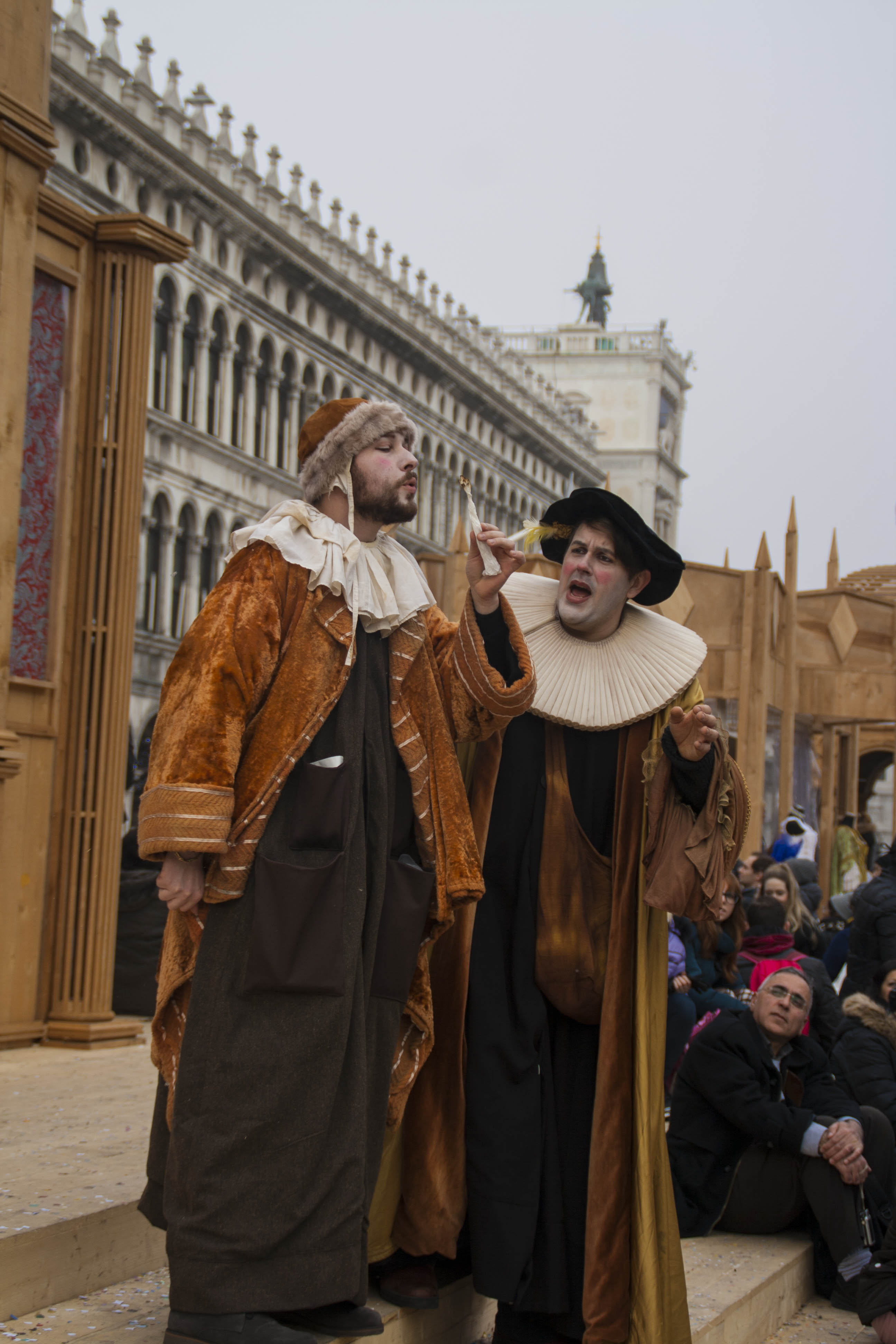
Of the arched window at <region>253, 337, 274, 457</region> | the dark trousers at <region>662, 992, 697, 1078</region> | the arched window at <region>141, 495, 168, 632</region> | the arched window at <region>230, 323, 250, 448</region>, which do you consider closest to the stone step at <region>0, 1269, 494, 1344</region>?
the dark trousers at <region>662, 992, 697, 1078</region>

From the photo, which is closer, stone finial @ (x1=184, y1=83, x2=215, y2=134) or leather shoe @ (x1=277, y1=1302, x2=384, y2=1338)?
→ leather shoe @ (x1=277, y1=1302, x2=384, y2=1338)

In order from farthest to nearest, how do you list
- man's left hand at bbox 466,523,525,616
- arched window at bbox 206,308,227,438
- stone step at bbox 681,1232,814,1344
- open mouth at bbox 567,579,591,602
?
arched window at bbox 206,308,227,438, stone step at bbox 681,1232,814,1344, open mouth at bbox 567,579,591,602, man's left hand at bbox 466,523,525,616

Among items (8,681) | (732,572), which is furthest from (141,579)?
(8,681)

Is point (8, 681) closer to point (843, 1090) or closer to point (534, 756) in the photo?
point (534, 756)

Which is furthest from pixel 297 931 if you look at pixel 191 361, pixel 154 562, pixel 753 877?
pixel 191 361

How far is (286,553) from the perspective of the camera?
2916 mm

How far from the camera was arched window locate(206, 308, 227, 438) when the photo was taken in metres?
30.2

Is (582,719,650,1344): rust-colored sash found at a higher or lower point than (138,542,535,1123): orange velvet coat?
lower

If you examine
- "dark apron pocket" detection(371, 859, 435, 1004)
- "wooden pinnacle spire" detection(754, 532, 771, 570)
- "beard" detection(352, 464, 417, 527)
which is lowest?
"dark apron pocket" detection(371, 859, 435, 1004)

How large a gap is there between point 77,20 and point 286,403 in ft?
32.5

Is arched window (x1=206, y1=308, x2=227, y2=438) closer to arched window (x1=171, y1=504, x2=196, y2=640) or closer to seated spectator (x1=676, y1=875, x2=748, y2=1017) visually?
arched window (x1=171, y1=504, x2=196, y2=640)

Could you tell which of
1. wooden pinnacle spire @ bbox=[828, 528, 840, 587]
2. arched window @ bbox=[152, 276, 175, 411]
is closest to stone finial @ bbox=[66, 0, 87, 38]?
arched window @ bbox=[152, 276, 175, 411]

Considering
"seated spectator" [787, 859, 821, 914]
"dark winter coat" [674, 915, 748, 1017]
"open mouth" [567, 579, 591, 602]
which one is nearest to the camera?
"open mouth" [567, 579, 591, 602]

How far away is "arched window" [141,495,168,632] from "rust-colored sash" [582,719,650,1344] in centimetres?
2410
